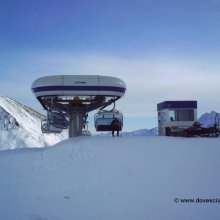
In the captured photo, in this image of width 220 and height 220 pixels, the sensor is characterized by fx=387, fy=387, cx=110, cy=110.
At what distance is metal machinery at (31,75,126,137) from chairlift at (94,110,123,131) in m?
1.10

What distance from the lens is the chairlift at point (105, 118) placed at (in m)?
36.4

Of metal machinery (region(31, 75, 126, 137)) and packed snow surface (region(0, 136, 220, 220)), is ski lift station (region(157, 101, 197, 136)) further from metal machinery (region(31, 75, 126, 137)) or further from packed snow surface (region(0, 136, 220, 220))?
packed snow surface (region(0, 136, 220, 220))

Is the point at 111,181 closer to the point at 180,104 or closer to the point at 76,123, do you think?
the point at 180,104

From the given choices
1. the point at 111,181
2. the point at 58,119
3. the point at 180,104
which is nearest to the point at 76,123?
the point at 58,119

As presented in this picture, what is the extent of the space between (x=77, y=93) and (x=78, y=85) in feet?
2.40

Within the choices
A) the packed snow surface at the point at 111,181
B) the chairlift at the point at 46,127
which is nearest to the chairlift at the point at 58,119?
the chairlift at the point at 46,127

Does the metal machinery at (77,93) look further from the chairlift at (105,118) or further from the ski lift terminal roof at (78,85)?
the chairlift at (105,118)

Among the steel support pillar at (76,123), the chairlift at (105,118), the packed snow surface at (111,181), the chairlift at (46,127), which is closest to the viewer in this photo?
the packed snow surface at (111,181)

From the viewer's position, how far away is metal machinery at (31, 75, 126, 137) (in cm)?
3294

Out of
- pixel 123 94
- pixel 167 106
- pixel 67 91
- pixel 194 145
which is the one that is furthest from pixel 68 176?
pixel 167 106

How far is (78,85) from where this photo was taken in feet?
108

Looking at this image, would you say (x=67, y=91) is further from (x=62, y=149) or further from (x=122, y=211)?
(x=122, y=211)

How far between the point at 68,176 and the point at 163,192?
4.22m

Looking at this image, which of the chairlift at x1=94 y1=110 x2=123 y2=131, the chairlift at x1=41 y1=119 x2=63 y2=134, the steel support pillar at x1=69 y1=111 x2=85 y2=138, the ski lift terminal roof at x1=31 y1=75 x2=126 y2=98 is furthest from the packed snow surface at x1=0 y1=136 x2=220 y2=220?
the chairlift at x1=41 y1=119 x2=63 y2=134
